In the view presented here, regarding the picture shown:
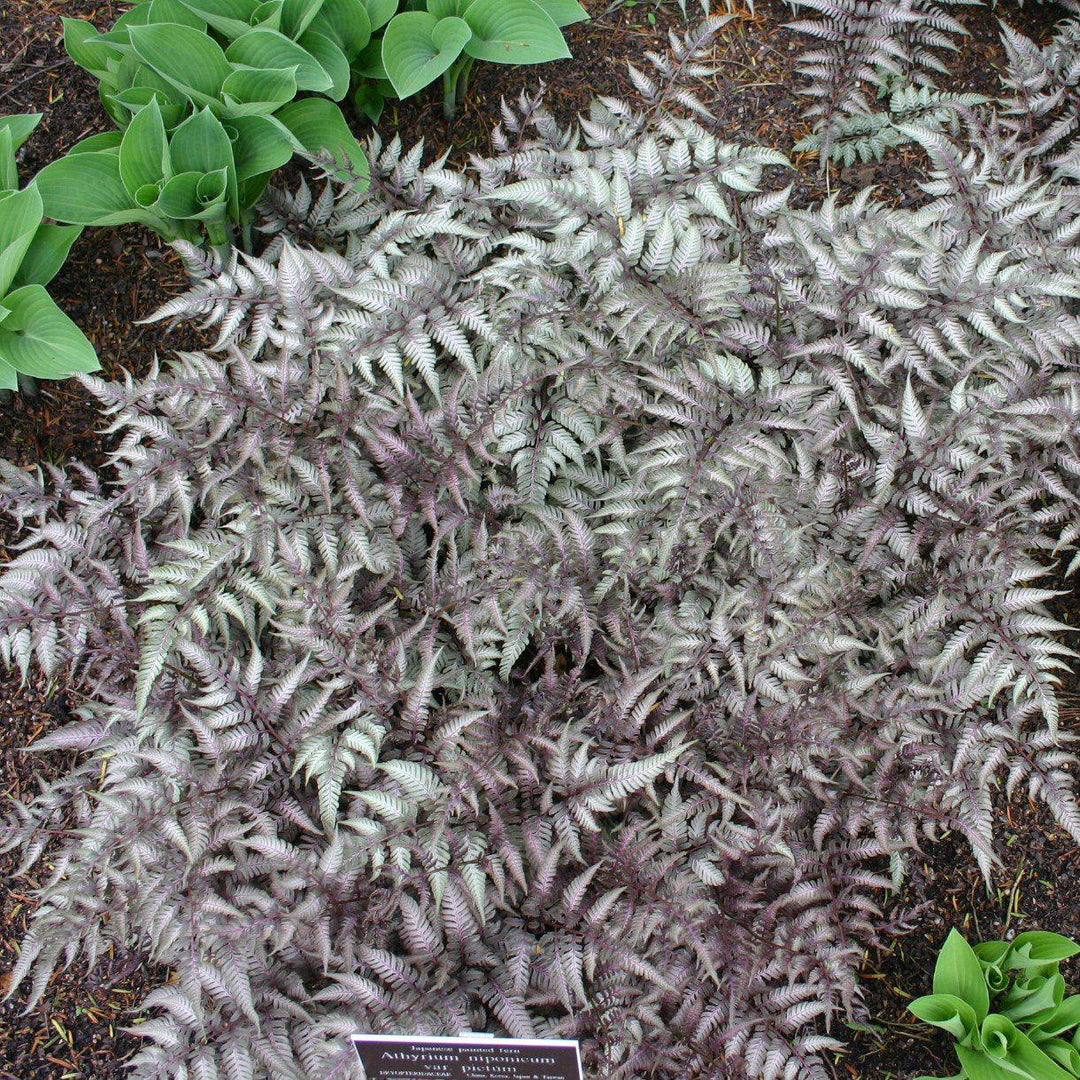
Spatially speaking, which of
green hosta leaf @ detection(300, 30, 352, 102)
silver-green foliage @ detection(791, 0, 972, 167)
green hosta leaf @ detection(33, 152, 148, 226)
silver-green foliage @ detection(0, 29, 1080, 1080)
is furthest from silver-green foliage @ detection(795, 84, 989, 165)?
green hosta leaf @ detection(33, 152, 148, 226)

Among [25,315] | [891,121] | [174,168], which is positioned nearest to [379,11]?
[174,168]

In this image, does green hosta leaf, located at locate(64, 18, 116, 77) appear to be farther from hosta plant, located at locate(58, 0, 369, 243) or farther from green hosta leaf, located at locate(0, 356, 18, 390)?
green hosta leaf, located at locate(0, 356, 18, 390)

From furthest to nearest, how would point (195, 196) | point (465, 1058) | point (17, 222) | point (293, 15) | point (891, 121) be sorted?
point (891, 121), point (293, 15), point (195, 196), point (17, 222), point (465, 1058)

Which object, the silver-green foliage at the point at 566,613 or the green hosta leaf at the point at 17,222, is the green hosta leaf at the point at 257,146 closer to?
the silver-green foliage at the point at 566,613

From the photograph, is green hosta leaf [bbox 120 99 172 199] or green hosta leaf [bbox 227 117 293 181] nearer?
green hosta leaf [bbox 120 99 172 199]

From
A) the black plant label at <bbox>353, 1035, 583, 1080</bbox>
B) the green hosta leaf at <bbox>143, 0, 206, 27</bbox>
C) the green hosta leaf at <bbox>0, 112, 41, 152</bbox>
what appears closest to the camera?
the black plant label at <bbox>353, 1035, 583, 1080</bbox>

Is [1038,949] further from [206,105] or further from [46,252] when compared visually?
[46,252]
